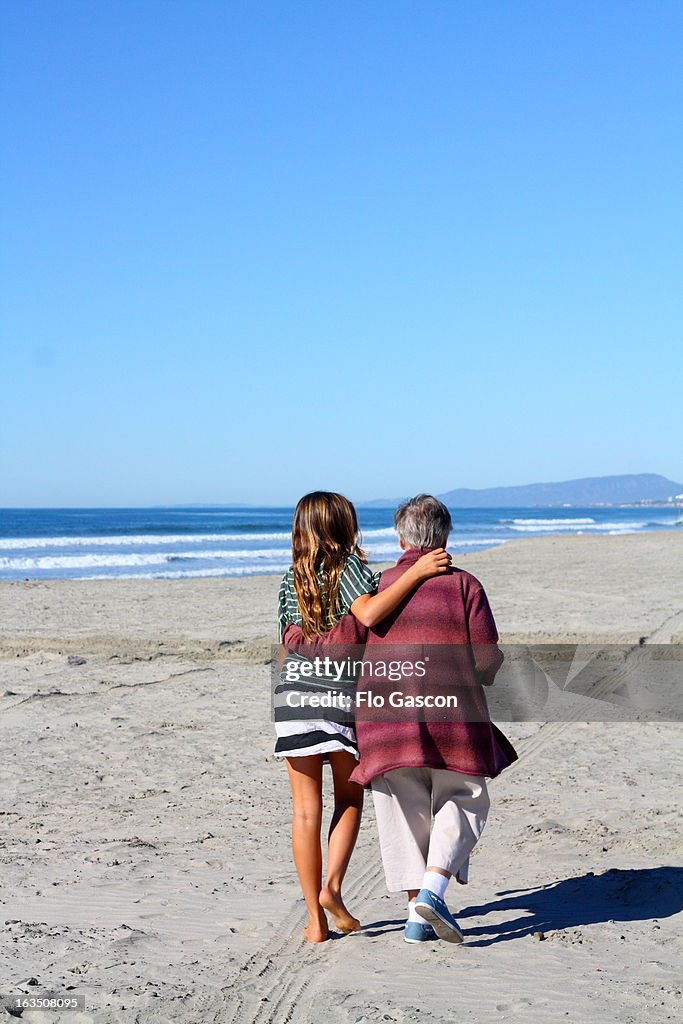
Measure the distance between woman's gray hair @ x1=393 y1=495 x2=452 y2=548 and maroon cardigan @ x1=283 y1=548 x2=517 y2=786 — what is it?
14 centimetres

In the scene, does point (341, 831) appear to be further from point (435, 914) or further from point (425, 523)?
point (425, 523)

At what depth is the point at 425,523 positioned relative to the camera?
3.63m

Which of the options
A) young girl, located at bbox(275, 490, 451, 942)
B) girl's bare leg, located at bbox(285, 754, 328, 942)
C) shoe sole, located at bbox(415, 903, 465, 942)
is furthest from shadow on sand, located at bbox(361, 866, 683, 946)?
young girl, located at bbox(275, 490, 451, 942)

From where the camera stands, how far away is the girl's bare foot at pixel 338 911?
3697 millimetres

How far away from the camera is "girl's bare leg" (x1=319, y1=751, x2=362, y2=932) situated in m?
3.69

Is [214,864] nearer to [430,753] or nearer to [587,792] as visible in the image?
[430,753]

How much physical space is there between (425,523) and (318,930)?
164cm

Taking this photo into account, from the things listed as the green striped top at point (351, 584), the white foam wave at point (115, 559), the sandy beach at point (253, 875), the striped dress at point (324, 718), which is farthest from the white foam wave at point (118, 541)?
the green striped top at point (351, 584)

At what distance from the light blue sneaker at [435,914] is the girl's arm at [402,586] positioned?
3.29 feet

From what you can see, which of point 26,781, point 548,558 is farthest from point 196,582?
point 26,781

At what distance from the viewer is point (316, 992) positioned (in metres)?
3.25

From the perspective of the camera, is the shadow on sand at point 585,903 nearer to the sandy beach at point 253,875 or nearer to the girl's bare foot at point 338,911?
the sandy beach at point 253,875

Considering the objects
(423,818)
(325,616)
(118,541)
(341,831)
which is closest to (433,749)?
(423,818)

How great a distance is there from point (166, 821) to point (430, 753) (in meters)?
2.52
